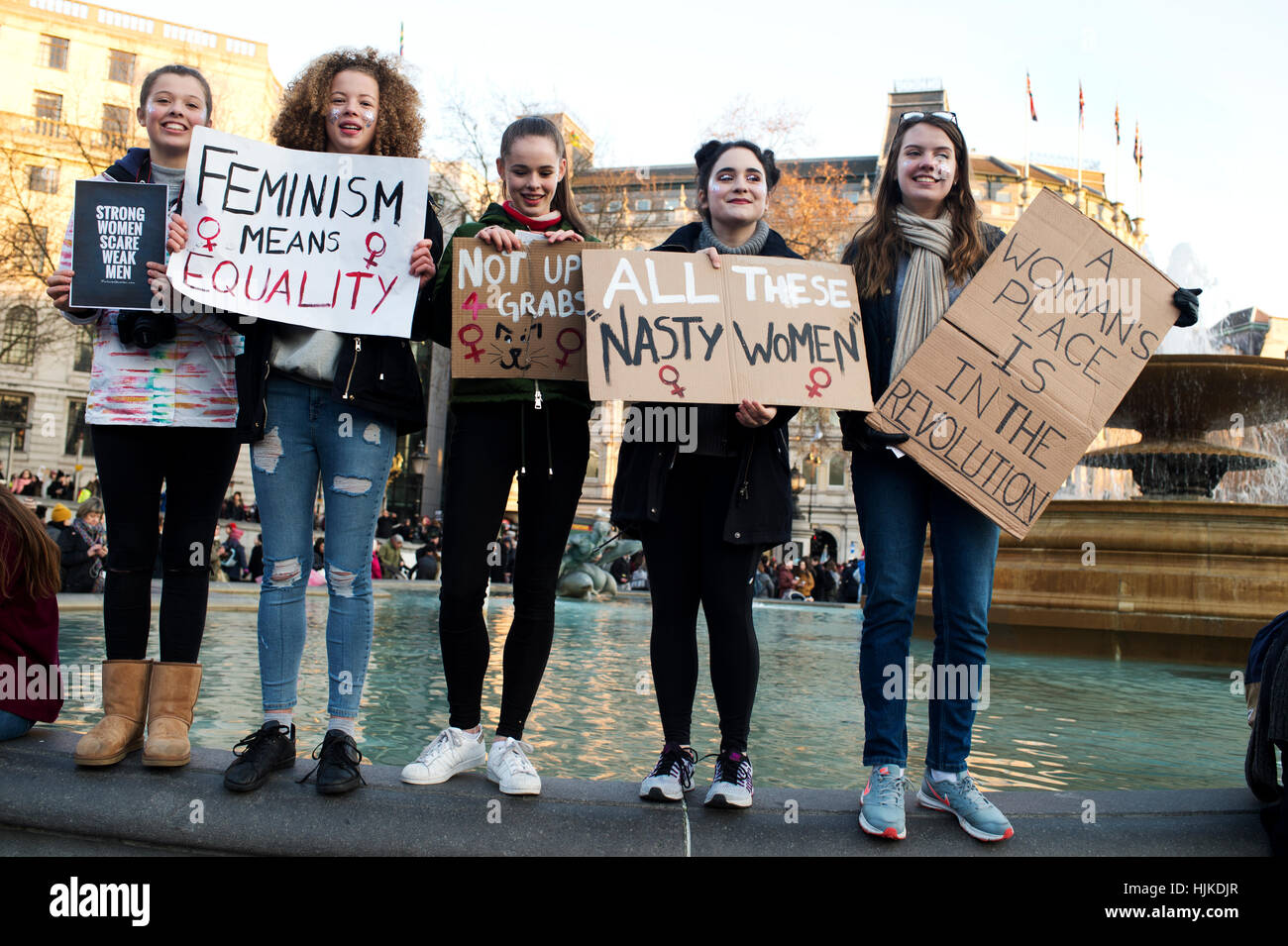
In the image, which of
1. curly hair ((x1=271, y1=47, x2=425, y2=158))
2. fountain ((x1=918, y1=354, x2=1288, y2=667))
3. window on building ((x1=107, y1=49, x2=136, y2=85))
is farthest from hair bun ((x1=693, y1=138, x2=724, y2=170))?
window on building ((x1=107, y1=49, x2=136, y2=85))

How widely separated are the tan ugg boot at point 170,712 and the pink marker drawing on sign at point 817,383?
2.06 metres

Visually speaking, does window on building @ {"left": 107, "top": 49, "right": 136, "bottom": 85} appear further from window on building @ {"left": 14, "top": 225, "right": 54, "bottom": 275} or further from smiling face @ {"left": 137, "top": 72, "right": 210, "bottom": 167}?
smiling face @ {"left": 137, "top": 72, "right": 210, "bottom": 167}

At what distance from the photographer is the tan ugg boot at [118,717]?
2834 millimetres

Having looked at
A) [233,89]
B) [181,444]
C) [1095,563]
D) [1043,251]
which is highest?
[233,89]

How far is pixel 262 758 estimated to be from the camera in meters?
2.79

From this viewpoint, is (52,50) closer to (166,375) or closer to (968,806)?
(166,375)

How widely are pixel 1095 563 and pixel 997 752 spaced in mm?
4888

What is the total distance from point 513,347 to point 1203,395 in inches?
333
